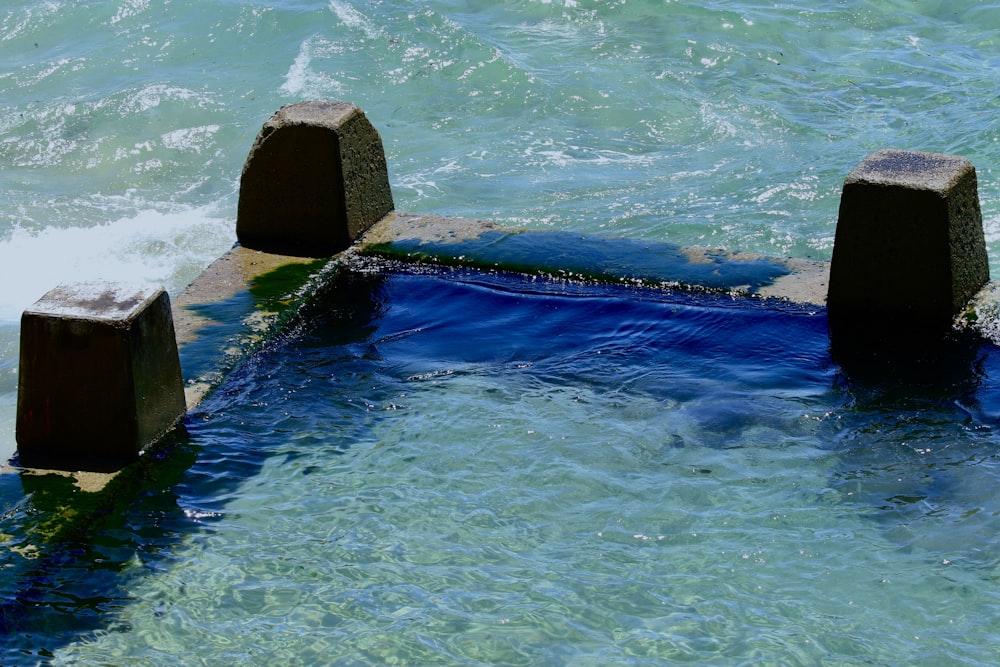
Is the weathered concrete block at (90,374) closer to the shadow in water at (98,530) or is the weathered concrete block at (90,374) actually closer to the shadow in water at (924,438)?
the shadow in water at (98,530)

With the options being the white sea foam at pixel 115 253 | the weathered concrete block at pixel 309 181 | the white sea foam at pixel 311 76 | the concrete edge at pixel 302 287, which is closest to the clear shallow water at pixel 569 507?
the concrete edge at pixel 302 287

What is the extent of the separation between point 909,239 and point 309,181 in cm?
352

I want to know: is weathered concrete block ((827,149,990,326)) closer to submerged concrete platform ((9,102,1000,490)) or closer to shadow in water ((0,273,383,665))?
submerged concrete platform ((9,102,1000,490))

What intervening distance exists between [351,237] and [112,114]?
829 centimetres

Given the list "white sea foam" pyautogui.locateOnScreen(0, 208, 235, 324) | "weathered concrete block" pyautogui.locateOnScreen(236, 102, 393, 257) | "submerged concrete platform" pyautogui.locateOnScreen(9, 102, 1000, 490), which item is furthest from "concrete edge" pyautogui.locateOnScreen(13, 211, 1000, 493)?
"white sea foam" pyautogui.locateOnScreen(0, 208, 235, 324)

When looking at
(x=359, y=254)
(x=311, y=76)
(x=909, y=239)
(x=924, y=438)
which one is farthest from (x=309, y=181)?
(x=311, y=76)

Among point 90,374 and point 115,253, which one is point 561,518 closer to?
point 90,374

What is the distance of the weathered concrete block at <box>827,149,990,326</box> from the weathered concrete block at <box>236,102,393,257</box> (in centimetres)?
296

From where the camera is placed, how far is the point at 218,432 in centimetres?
554

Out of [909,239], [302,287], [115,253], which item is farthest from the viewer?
[115,253]

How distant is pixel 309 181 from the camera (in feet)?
23.7

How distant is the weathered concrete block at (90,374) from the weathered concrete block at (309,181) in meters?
2.10

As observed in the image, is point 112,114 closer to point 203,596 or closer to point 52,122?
point 52,122

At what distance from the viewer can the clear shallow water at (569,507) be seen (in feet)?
13.9
